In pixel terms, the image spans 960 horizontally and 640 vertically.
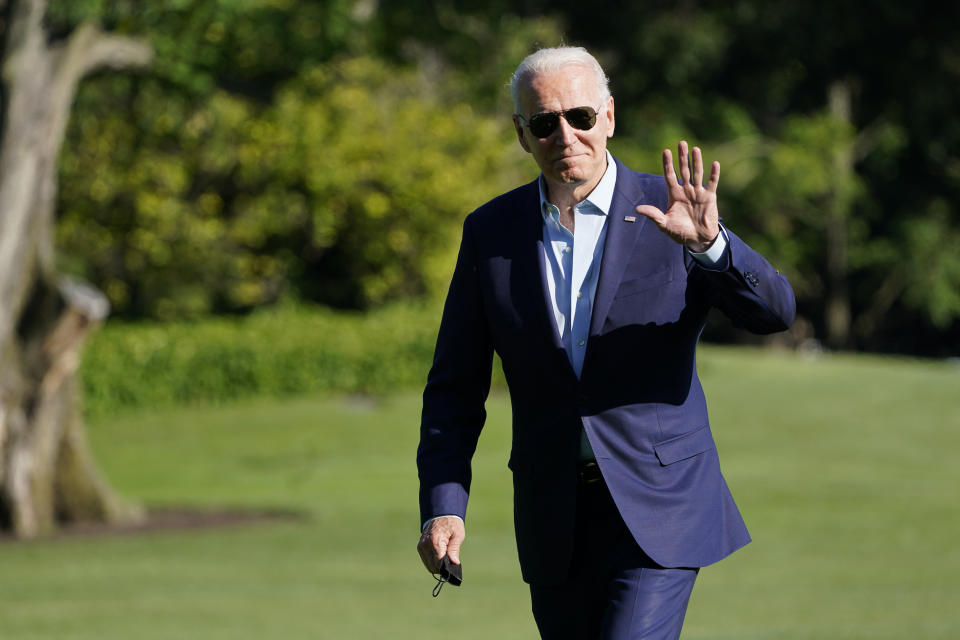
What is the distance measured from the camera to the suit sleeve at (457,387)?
4.25 metres

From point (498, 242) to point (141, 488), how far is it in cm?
1817

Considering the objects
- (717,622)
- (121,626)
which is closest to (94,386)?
(121,626)

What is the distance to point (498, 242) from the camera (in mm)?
4230

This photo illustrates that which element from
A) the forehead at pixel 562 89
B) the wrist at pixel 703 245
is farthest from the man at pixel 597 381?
the wrist at pixel 703 245

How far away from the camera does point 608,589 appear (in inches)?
160

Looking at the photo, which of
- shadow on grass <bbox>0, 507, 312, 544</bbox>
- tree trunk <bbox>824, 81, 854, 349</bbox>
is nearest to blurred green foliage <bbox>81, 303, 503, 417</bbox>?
shadow on grass <bbox>0, 507, 312, 544</bbox>

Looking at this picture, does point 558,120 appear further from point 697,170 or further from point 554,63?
point 697,170

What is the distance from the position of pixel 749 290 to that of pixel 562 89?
0.71m

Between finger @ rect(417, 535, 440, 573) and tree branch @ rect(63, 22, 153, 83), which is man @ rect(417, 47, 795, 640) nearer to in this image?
finger @ rect(417, 535, 440, 573)

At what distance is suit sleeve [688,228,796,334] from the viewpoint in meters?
3.82

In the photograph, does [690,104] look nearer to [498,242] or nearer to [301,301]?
[301,301]

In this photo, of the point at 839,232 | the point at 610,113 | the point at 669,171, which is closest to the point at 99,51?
the point at 610,113

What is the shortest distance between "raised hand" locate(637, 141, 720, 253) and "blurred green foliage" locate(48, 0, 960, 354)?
1157cm

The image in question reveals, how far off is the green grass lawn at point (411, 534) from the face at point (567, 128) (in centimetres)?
670
